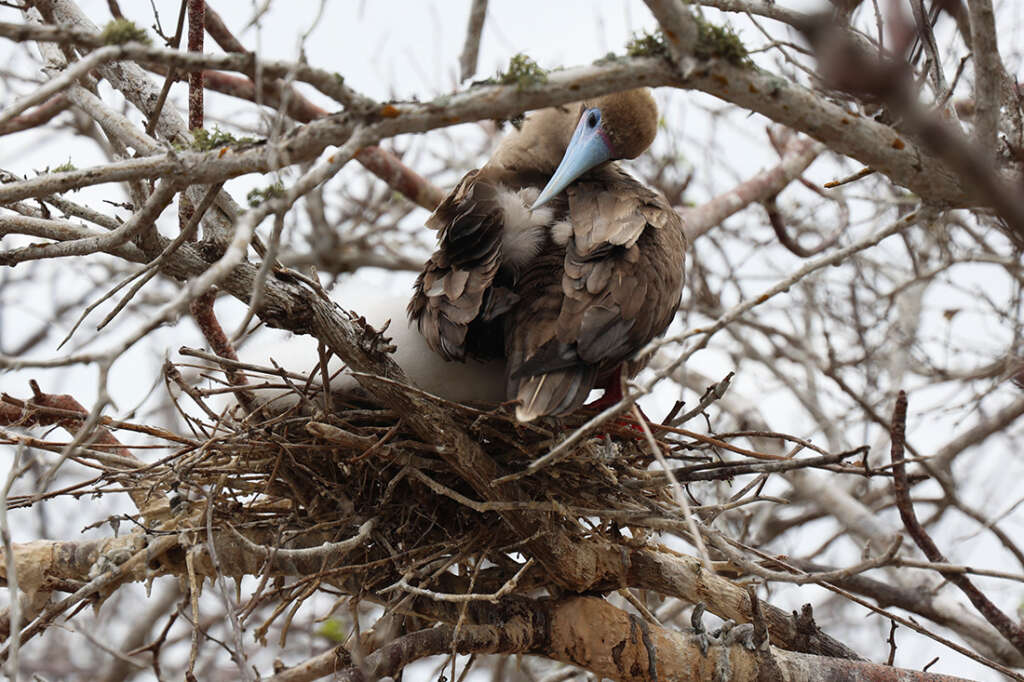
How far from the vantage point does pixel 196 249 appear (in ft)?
8.08

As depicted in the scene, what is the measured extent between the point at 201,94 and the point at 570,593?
6.20ft

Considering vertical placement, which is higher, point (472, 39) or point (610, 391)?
point (472, 39)

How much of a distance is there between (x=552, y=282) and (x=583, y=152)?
34.3 inches

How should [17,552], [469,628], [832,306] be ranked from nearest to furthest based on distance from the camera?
[469,628]
[17,552]
[832,306]

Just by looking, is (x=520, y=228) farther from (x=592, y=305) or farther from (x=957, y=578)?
(x=957, y=578)

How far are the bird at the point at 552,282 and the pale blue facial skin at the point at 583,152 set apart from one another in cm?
2

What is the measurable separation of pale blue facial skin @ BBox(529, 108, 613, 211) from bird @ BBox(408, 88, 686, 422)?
0.02 metres

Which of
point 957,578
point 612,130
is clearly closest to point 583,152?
point 612,130

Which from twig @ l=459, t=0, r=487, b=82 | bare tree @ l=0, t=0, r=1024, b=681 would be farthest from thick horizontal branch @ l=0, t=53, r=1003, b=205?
twig @ l=459, t=0, r=487, b=82

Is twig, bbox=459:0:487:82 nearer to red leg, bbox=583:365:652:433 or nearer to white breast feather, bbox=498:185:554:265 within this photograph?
white breast feather, bbox=498:185:554:265

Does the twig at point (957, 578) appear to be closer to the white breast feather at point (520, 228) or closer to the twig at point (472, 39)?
the white breast feather at point (520, 228)

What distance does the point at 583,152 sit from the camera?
11.9ft

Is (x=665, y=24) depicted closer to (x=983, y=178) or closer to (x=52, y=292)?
(x=983, y=178)

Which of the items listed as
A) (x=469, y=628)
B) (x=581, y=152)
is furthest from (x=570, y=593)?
(x=581, y=152)
